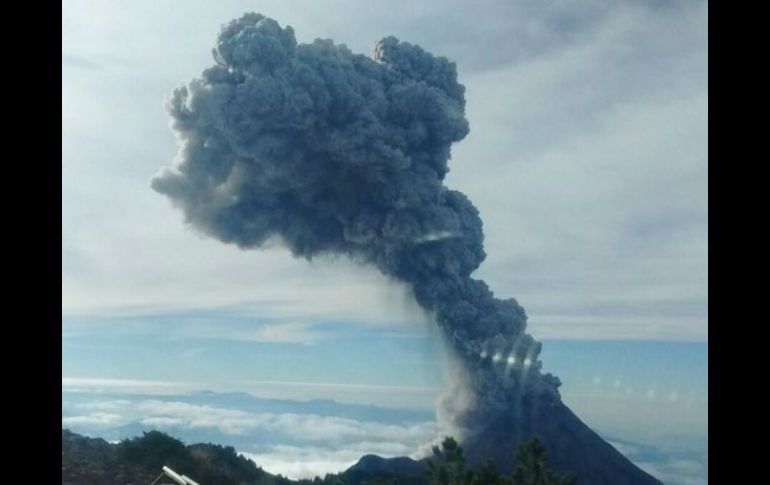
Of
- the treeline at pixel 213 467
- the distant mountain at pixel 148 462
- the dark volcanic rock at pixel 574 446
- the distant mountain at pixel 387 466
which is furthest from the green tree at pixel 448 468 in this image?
the dark volcanic rock at pixel 574 446

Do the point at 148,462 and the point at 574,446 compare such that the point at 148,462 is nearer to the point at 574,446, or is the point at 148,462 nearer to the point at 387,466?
the point at 387,466

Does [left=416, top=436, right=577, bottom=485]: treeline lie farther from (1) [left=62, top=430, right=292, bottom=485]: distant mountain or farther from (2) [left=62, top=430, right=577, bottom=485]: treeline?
(1) [left=62, top=430, right=292, bottom=485]: distant mountain

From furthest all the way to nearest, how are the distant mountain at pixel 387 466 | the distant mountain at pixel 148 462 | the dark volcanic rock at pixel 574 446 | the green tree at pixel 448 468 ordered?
the dark volcanic rock at pixel 574 446, the distant mountain at pixel 387 466, the distant mountain at pixel 148 462, the green tree at pixel 448 468

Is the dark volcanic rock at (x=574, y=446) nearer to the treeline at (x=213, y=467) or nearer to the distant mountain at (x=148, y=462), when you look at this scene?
the treeline at (x=213, y=467)

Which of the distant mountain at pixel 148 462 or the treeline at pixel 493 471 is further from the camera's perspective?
the distant mountain at pixel 148 462

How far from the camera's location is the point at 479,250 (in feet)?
121

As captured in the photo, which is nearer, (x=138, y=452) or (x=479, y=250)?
(x=138, y=452)

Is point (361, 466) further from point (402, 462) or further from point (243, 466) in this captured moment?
point (243, 466)

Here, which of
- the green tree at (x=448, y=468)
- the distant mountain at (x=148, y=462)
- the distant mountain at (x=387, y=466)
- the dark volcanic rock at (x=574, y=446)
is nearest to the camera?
the green tree at (x=448, y=468)

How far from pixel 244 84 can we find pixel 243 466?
13816mm

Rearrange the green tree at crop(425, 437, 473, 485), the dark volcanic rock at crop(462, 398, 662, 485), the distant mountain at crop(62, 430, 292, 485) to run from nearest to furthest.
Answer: the green tree at crop(425, 437, 473, 485) < the distant mountain at crop(62, 430, 292, 485) < the dark volcanic rock at crop(462, 398, 662, 485)

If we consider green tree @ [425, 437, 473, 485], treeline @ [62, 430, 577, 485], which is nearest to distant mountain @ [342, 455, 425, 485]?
treeline @ [62, 430, 577, 485]

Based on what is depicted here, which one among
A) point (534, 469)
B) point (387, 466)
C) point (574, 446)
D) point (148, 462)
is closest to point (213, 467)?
point (148, 462)

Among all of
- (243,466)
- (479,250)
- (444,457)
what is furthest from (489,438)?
(444,457)
